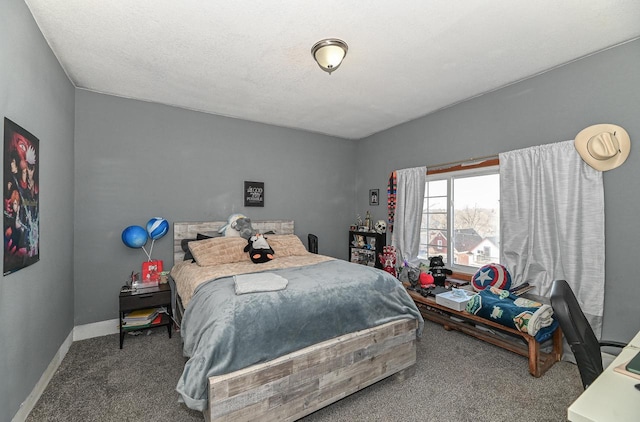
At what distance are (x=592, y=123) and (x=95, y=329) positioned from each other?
211 inches

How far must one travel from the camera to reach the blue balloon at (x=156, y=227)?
10.5 feet

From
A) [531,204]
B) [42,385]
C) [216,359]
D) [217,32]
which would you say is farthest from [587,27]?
[42,385]

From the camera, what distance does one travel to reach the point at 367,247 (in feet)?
15.3

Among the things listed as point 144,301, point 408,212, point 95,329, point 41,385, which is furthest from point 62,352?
point 408,212

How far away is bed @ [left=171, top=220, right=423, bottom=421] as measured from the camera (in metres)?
1.58

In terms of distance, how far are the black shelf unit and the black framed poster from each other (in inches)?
68.1

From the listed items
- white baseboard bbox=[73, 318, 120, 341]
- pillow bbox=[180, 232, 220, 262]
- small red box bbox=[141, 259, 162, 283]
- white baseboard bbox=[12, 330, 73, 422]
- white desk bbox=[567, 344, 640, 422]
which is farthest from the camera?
pillow bbox=[180, 232, 220, 262]

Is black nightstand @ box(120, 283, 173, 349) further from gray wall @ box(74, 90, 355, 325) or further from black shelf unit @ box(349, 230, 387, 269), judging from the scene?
black shelf unit @ box(349, 230, 387, 269)

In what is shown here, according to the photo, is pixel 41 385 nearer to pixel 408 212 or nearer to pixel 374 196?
pixel 408 212

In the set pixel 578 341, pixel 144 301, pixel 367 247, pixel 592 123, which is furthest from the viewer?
pixel 367 247

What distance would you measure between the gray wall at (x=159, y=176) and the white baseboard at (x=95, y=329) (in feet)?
0.21

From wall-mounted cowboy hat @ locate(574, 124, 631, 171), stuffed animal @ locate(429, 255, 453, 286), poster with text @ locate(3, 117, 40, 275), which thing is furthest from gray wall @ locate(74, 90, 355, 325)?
wall-mounted cowboy hat @ locate(574, 124, 631, 171)

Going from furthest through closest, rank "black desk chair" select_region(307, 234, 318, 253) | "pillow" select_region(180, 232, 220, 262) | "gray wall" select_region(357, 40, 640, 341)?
1. "black desk chair" select_region(307, 234, 318, 253)
2. "pillow" select_region(180, 232, 220, 262)
3. "gray wall" select_region(357, 40, 640, 341)

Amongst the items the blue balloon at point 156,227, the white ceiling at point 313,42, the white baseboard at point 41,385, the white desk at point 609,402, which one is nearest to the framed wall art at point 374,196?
the white ceiling at point 313,42
